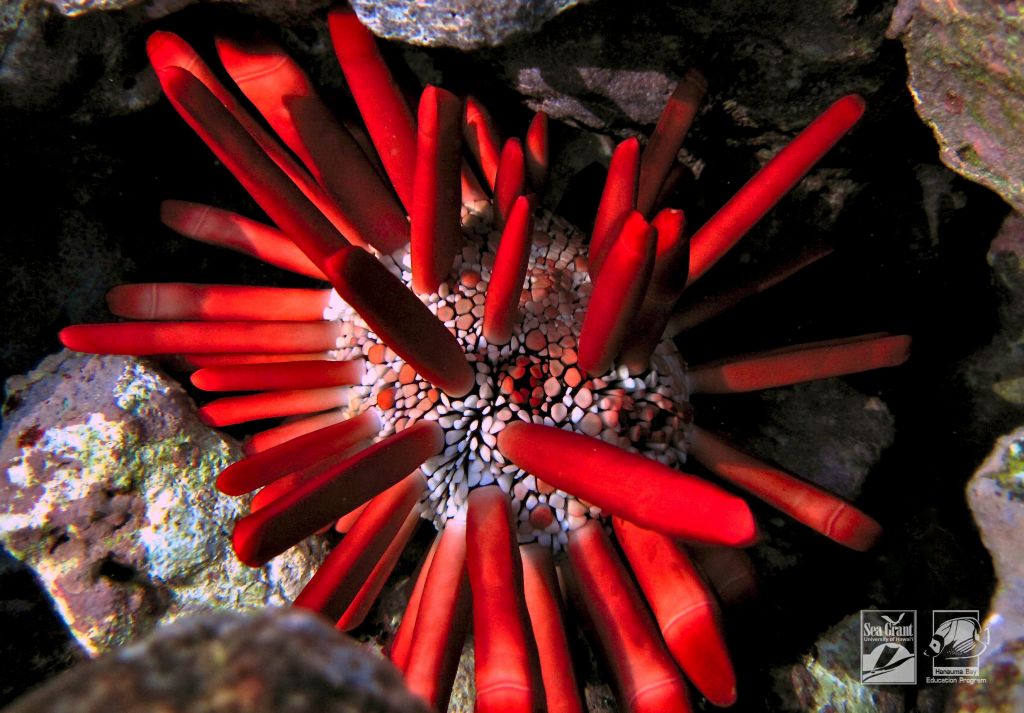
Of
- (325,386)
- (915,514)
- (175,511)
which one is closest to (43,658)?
(175,511)

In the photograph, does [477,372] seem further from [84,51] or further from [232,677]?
[84,51]

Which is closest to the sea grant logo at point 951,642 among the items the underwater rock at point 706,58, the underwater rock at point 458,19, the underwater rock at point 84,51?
the underwater rock at point 706,58

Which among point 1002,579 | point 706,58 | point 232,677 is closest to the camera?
point 232,677

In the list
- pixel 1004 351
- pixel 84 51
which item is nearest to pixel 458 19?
pixel 84 51

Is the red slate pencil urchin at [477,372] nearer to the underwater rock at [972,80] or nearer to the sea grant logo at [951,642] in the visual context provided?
the underwater rock at [972,80]

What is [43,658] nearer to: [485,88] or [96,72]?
[96,72]

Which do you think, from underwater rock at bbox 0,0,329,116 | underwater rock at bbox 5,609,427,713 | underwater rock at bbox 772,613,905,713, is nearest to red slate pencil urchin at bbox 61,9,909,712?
underwater rock at bbox 0,0,329,116
